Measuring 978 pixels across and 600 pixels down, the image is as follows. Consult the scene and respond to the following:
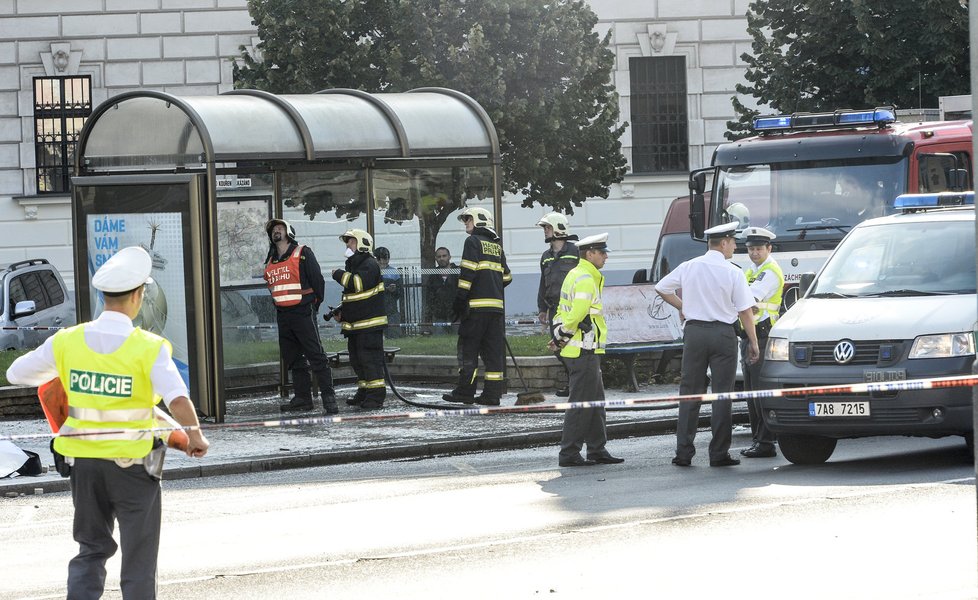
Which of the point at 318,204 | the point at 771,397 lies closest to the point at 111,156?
the point at 318,204

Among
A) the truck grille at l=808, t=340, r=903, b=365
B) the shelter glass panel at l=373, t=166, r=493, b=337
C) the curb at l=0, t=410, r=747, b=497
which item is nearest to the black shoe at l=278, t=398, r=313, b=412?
the shelter glass panel at l=373, t=166, r=493, b=337

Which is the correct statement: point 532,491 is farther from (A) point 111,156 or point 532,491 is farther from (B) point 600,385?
(A) point 111,156

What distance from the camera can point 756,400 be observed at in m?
11.8

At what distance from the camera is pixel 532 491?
10.3m

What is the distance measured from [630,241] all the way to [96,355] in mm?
22697

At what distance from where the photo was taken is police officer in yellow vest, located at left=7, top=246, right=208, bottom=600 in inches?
234

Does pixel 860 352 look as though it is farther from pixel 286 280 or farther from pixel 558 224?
pixel 286 280

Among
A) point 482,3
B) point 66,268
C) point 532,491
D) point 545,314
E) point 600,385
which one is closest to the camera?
point 532,491

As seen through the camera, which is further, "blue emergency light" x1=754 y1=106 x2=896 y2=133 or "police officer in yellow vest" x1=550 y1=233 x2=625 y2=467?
"blue emergency light" x1=754 y1=106 x2=896 y2=133

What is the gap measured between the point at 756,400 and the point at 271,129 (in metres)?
5.76

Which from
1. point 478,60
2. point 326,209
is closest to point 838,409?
point 326,209

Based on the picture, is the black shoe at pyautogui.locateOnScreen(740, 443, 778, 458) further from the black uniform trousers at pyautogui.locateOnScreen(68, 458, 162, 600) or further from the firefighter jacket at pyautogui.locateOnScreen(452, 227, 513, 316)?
the black uniform trousers at pyautogui.locateOnScreen(68, 458, 162, 600)

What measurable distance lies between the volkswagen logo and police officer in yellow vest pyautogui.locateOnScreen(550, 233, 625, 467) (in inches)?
67.5

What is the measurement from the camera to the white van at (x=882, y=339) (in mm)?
10297
